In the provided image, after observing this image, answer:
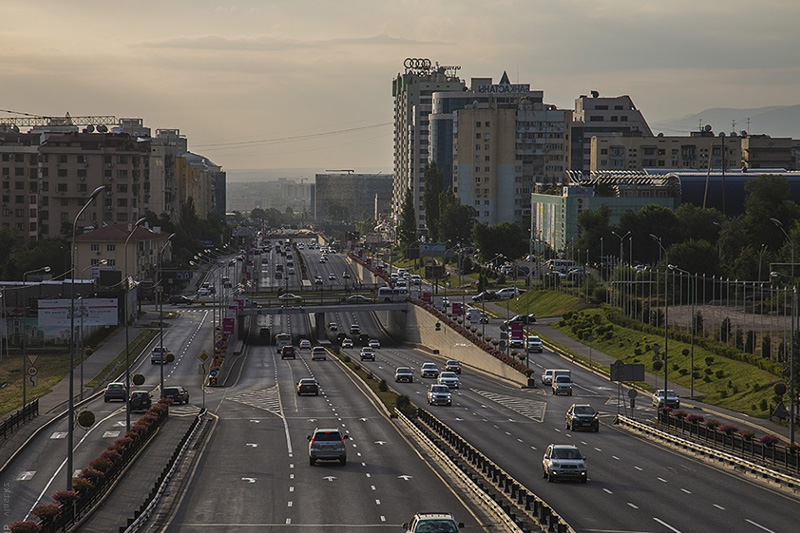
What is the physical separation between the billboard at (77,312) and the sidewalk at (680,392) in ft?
147

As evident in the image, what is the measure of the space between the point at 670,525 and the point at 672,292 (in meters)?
83.8

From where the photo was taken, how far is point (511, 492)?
4134 centimetres

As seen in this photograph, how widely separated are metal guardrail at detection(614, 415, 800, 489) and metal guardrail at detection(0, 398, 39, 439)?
34.2m

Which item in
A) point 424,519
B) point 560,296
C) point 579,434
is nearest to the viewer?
point 424,519

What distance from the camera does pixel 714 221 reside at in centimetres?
16250

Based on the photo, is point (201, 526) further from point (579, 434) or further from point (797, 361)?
point (797, 361)

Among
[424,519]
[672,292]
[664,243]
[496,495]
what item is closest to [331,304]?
[664,243]

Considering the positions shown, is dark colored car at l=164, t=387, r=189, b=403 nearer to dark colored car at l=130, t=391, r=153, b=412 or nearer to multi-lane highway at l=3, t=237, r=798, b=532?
multi-lane highway at l=3, t=237, r=798, b=532

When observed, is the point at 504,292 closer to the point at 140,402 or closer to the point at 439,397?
the point at 439,397

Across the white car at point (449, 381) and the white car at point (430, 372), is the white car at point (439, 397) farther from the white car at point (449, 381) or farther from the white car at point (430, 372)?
the white car at point (430, 372)

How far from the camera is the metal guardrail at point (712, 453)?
1780 inches

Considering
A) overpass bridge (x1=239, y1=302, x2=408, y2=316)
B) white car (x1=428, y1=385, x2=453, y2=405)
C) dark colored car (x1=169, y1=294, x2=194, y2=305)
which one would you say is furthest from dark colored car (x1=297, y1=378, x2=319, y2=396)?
dark colored car (x1=169, y1=294, x2=194, y2=305)

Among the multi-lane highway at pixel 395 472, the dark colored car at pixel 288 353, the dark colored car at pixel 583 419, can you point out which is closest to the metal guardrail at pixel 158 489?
the multi-lane highway at pixel 395 472

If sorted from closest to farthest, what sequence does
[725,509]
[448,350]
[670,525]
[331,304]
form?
1. [670,525]
2. [725,509]
3. [448,350]
4. [331,304]
